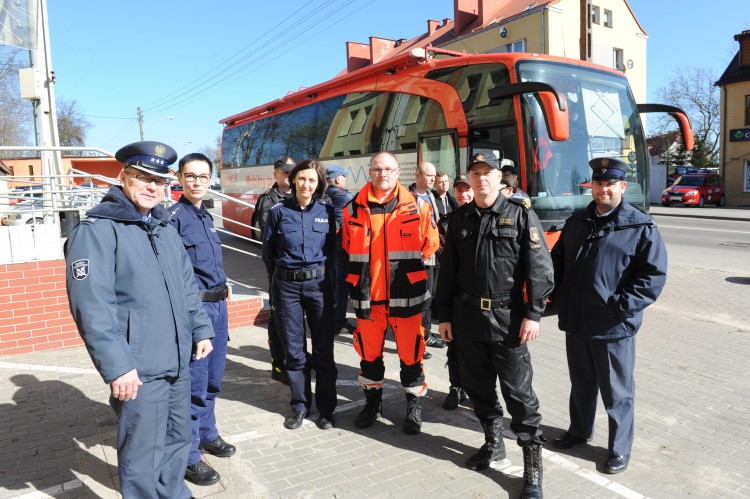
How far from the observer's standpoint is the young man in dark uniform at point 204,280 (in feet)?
11.2

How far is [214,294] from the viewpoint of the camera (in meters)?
3.53

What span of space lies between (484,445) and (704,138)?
43.1 m

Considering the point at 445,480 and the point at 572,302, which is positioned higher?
the point at 572,302

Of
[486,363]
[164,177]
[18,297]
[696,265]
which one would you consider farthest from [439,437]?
[696,265]

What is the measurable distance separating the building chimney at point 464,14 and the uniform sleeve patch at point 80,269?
35383mm

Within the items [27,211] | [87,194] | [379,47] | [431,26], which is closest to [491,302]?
[27,211]

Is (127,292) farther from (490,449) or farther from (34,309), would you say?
(34,309)

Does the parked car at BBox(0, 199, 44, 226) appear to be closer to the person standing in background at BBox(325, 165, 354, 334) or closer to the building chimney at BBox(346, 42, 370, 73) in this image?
the person standing in background at BBox(325, 165, 354, 334)

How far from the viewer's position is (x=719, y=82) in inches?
1211

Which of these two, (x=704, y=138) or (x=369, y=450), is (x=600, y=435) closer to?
(x=369, y=450)

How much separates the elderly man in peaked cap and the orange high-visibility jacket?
4.57 ft

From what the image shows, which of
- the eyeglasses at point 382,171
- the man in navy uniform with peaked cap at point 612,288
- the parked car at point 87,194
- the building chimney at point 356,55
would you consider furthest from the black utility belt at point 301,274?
the building chimney at point 356,55

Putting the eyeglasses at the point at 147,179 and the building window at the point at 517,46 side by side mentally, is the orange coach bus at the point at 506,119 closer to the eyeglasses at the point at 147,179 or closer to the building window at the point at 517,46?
the eyeglasses at the point at 147,179

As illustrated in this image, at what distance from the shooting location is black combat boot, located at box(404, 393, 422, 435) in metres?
3.87
